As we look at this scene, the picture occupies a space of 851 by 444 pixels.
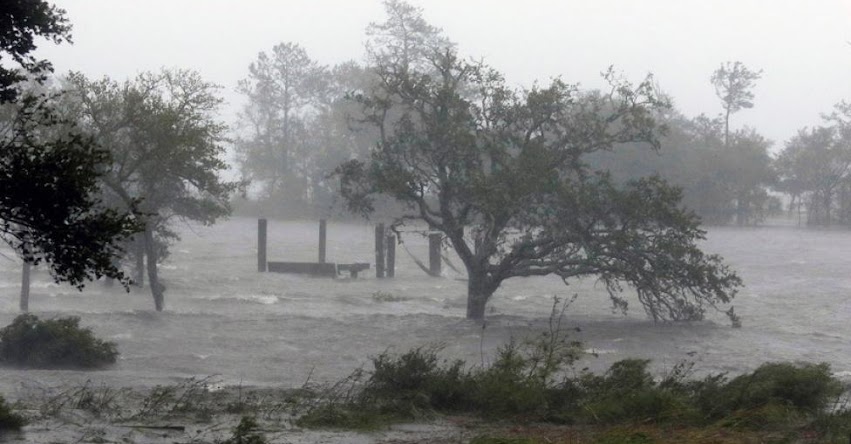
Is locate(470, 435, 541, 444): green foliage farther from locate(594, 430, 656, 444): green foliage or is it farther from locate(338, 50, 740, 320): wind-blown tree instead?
locate(338, 50, 740, 320): wind-blown tree

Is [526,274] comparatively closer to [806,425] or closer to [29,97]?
→ [806,425]

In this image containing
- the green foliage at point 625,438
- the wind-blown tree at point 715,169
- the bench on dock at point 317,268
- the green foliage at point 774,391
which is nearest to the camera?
the green foliage at point 625,438

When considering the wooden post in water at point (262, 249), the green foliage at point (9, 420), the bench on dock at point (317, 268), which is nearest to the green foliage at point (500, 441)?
the green foliage at point (9, 420)

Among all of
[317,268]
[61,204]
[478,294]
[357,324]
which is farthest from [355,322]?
[61,204]

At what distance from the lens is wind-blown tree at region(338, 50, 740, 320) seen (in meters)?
28.0

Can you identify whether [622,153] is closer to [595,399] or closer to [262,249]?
[262,249]

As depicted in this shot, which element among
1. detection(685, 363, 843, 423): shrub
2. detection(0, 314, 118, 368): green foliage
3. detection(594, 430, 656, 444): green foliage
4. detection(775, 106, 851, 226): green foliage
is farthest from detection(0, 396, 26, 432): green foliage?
detection(775, 106, 851, 226): green foliage

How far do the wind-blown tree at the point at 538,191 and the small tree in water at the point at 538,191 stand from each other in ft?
0.10

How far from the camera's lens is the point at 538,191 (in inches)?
1130

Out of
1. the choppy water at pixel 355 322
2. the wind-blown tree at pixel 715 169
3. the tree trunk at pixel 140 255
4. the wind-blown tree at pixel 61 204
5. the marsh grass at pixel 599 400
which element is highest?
the wind-blown tree at pixel 715 169

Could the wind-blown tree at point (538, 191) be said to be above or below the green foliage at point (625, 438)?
above

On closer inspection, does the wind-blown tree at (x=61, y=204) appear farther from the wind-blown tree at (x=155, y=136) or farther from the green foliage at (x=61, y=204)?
the wind-blown tree at (x=155, y=136)

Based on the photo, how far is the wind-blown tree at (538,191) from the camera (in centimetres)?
2795

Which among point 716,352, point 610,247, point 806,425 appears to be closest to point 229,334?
point 610,247
